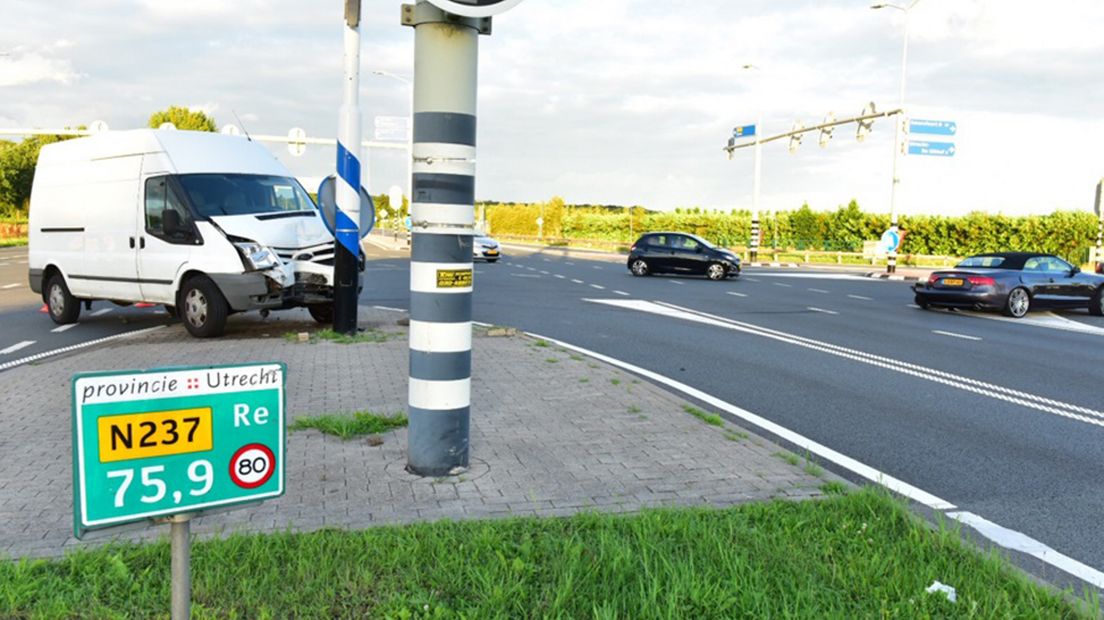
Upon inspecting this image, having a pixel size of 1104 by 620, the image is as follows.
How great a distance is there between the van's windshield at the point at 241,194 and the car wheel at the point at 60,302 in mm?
3381

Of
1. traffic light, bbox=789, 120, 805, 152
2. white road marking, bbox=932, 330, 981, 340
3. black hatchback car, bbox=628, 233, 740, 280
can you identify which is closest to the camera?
white road marking, bbox=932, 330, 981, 340

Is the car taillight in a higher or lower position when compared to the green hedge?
lower

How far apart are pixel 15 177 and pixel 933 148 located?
64322 millimetres

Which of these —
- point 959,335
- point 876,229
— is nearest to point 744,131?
point 876,229

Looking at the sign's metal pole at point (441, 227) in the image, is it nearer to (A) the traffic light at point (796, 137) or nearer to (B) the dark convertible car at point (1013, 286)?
(B) the dark convertible car at point (1013, 286)

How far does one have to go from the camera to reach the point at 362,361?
884 centimetres

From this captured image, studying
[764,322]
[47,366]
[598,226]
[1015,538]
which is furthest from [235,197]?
[598,226]

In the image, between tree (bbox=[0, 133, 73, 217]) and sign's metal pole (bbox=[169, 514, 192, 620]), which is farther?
tree (bbox=[0, 133, 73, 217])

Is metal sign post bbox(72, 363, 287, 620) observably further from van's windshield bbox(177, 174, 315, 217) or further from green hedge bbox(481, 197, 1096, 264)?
green hedge bbox(481, 197, 1096, 264)

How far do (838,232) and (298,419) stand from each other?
5745 cm

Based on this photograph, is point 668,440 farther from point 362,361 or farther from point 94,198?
point 94,198

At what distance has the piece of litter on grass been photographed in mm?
3281

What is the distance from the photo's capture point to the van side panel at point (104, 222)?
442 inches

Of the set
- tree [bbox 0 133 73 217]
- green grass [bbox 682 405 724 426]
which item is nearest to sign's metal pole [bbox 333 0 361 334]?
green grass [bbox 682 405 724 426]
